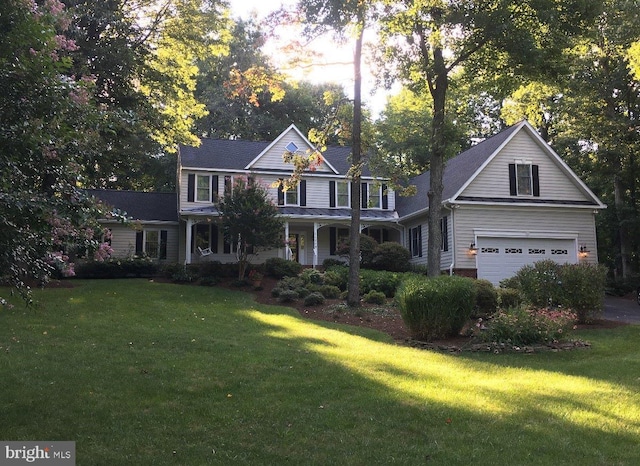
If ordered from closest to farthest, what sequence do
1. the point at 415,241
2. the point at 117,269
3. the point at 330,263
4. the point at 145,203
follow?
1. the point at 117,269
2. the point at 330,263
3. the point at 415,241
4. the point at 145,203

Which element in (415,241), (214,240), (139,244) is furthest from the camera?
(139,244)

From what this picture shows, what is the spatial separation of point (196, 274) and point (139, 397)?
16.5 meters

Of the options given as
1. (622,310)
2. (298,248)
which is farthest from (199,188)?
(622,310)

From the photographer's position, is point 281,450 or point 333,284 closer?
point 281,450

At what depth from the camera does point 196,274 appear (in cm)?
2239

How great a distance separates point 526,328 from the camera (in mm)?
10281

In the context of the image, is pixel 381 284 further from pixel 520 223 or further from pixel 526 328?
pixel 526 328

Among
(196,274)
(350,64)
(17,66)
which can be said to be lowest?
(196,274)

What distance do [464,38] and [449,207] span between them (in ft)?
24.9

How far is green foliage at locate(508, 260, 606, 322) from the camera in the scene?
43.4ft

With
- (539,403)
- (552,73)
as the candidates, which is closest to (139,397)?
(539,403)

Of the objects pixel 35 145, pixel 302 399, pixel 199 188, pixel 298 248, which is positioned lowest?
pixel 302 399

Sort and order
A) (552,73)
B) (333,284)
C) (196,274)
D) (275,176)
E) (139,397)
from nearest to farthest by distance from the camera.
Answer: (139,397), (552,73), (333,284), (196,274), (275,176)

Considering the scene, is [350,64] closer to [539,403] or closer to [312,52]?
[312,52]
